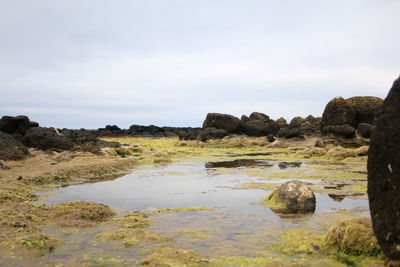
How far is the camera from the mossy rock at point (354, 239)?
5.32m

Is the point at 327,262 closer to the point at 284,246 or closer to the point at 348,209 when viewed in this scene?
the point at 284,246

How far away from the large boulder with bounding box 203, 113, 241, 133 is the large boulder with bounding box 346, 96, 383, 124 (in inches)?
457

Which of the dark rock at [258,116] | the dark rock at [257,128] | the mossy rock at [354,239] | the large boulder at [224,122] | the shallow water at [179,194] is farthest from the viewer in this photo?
the dark rock at [258,116]

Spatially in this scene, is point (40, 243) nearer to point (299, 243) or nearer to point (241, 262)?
point (241, 262)

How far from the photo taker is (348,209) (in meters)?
8.49

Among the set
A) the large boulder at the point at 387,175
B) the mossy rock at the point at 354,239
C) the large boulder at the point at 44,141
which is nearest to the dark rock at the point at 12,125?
the large boulder at the point at 44,141

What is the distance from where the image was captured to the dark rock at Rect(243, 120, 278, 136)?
38.4 meters

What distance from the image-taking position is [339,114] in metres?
31.0

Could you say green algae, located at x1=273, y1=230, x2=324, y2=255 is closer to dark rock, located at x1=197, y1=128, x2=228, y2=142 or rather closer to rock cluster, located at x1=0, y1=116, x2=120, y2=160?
rock cluster, located at x1=0, y1=116, x2=120, y2=160

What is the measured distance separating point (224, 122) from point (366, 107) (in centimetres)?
1448

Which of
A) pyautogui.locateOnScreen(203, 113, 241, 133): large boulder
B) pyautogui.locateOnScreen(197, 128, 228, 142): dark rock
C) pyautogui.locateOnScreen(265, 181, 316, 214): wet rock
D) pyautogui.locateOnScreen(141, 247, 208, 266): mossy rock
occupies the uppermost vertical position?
pyautogui.locateOnScreen(203, 113, 241, 133): large boulder

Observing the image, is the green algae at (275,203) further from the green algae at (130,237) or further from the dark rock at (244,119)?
the dark rock at (244,119)

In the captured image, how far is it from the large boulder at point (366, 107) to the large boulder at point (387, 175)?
2893cm

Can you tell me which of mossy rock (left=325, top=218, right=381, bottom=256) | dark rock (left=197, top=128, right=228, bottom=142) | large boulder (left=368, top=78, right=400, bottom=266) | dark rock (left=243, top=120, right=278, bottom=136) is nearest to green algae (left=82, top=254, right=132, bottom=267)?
mossy rock (left=325, top=218, right=381, bottom=256)
